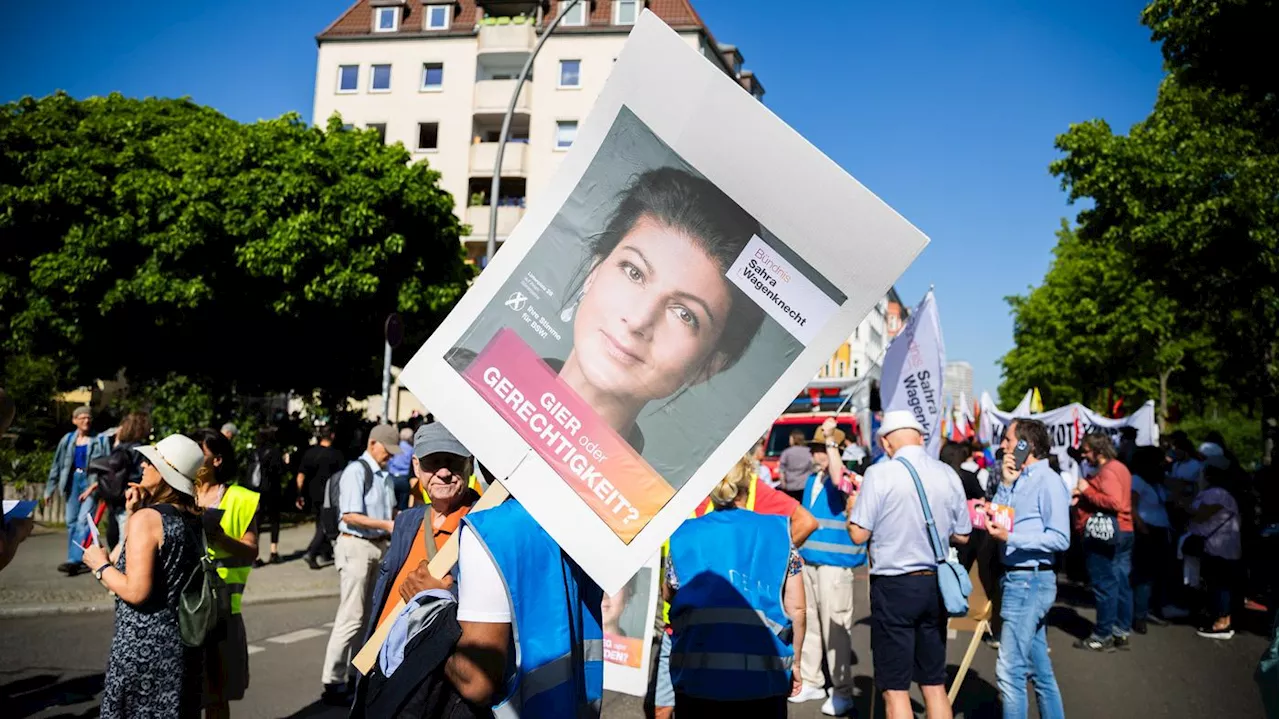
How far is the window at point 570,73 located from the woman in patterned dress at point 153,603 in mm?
37876

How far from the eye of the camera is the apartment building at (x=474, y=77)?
1537 inches

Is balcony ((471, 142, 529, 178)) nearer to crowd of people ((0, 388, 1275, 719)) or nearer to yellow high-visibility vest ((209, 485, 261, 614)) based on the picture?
crowd of people ((0, 388, 1275, 719))

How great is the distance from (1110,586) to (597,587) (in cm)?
787

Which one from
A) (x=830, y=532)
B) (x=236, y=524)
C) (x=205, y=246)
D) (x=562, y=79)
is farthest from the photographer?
(x=562, y=79)

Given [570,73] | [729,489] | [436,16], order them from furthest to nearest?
[436,16]
[570,73]
[729,489]

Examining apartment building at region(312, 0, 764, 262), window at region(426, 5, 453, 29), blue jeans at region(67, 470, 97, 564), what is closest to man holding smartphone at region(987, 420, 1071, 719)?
blue jeans at region(67, 470, 97, 564)

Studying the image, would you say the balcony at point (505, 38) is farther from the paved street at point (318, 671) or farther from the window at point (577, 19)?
the paved street at point (318, 671)

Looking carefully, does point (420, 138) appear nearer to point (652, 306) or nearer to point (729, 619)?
point (729, 619)

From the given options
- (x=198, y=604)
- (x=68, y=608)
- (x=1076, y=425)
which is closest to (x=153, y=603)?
(x=198, y=604)

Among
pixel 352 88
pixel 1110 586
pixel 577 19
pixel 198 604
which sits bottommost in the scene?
pixel 1110 586

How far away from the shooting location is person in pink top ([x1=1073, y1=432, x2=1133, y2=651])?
8.65 metres

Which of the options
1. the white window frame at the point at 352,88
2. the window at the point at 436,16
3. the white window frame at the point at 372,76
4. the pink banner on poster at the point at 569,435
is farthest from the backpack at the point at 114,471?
the window at the point at 436,16

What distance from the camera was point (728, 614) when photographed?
3.80 meters

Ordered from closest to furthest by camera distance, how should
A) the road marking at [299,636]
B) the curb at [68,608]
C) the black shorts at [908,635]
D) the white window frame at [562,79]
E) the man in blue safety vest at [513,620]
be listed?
the man in blue safety vest at [513,620]
the black shorts at [908,635]
the road marking at [299,636]
the curb at [68,608]
the white window frame at [562,79]
